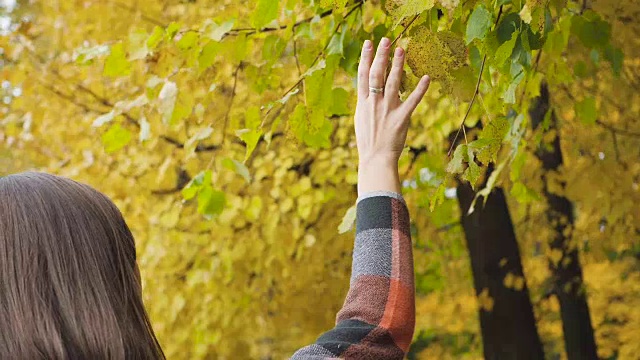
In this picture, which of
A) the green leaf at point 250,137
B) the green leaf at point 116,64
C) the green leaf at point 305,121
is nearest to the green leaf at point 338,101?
the green leaf at point 305,121

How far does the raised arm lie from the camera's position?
51.1 inches

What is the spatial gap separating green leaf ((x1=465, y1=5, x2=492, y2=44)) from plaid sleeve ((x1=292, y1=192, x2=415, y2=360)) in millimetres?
617

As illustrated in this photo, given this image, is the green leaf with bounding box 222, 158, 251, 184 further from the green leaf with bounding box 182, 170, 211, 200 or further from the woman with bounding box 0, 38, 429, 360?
the woman with bounding box 0, 38, 429, 360

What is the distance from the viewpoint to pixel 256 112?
270cm

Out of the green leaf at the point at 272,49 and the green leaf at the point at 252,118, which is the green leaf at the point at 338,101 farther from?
the green leaf at the point at 272,49

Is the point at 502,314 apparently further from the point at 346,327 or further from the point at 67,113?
the point at 346,327

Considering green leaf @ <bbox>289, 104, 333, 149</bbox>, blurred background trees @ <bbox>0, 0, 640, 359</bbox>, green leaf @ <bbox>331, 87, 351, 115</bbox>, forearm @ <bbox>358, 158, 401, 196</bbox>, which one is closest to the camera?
forearm @ <bbox>358, 158, 401, 196</bbox>

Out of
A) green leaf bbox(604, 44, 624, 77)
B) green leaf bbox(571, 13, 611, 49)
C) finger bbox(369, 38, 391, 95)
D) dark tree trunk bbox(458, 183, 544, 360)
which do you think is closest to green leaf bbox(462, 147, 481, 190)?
finger bbox(369, 38, 391, 95)

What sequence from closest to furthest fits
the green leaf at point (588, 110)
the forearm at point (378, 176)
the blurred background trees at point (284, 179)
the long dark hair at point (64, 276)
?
the long dark hair at point (64, 276) < the forearm at point (378, 176) < the green leaf at point (588, 110) < the blurred background trees at point (284, 179)

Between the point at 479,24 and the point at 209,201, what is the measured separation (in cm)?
121

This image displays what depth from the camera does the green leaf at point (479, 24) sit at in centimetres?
186

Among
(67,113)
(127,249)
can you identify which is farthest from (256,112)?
(67,113)

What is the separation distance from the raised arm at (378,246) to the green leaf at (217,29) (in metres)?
1.05

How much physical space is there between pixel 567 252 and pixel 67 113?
390cm
